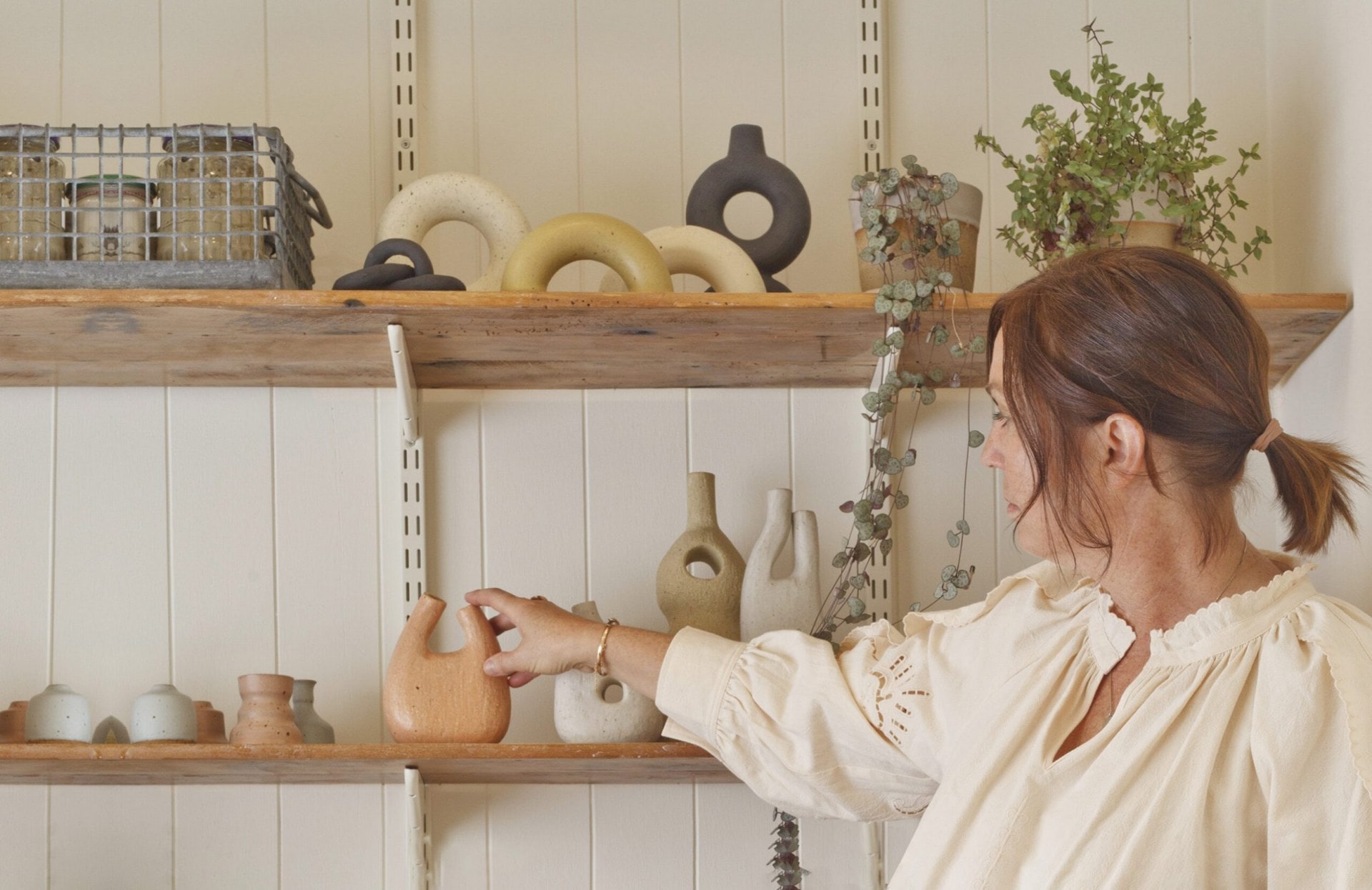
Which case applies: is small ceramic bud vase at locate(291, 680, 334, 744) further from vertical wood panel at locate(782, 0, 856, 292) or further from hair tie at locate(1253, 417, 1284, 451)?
hair tie at locate(1253, 417, 1284, 451)

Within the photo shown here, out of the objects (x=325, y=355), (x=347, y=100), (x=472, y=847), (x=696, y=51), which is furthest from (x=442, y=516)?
(x=696, y=51)

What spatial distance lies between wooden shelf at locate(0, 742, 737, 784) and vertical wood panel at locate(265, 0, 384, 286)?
1.97 ft

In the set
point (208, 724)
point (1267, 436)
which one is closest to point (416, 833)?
point (208, 724)

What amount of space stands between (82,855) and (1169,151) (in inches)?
58.2

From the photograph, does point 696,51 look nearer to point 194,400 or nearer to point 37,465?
point 194,400

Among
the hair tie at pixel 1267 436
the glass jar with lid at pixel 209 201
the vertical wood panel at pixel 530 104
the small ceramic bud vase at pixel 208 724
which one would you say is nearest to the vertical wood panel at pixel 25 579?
the small ceramic bud vase at pixel 208 724

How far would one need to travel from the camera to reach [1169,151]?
1663 millimetres

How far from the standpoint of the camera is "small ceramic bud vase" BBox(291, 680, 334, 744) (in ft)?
5.51

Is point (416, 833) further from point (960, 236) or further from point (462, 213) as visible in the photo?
point (960, 236)

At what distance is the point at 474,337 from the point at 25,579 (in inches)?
25.3

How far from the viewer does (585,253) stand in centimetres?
166

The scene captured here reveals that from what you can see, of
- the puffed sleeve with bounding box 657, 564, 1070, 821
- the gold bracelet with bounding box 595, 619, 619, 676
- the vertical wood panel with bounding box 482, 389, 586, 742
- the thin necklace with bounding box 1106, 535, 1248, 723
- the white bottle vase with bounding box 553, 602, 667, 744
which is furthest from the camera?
the vertical wood panel with bounding box 482, 389, 586, 742

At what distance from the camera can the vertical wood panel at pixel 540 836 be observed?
1813mm

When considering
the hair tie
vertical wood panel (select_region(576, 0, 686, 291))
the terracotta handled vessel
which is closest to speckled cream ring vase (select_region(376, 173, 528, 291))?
vertical wood panel (select_region(576, 0, 686, 291))
